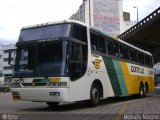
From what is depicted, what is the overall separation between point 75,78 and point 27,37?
8.20 ft

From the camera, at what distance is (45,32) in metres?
14.6

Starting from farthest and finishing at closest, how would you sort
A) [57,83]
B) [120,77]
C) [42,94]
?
[120,77] < [42,94] < [57,83]

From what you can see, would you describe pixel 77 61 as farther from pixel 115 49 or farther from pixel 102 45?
pixel 115 49

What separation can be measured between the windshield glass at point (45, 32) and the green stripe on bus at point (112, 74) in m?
3.40

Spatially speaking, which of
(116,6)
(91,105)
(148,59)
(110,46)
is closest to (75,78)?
(91,105)

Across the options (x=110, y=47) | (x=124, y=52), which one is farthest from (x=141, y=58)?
(x=110, y=47)

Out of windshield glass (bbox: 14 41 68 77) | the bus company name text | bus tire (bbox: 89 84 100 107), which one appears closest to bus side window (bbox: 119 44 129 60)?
the bus company name text

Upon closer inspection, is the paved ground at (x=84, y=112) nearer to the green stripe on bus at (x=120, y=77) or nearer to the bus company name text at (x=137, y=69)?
the green stripe on bus at (x=120, y=77)

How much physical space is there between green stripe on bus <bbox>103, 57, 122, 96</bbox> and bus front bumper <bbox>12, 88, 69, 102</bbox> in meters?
4.11

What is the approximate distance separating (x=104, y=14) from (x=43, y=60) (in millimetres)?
90340

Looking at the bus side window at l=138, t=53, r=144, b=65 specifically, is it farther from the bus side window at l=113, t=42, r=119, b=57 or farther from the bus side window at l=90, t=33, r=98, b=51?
the bus side window at l=90, t=33, r=98, b=51

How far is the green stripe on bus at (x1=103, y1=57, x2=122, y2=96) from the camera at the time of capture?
17.4 meters

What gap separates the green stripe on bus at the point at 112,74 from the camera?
57.1 feet

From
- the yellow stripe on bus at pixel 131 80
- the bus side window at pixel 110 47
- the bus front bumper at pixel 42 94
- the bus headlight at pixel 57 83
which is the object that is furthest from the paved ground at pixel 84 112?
the yellow stripe on bus at pixel 131 80
